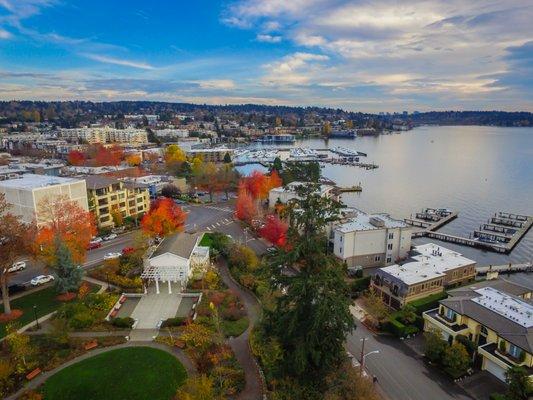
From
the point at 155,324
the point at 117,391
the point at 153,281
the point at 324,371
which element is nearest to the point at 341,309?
the point at 324,371

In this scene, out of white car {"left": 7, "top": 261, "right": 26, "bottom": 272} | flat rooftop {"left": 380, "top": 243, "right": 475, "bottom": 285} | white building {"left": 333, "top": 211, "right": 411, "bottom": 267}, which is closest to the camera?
flat rooftop {"left": 380, "top": 243, "right": 475, "bottom": 285}

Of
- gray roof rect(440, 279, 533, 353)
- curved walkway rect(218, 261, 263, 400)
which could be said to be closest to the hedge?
gray roof rect(440, 279, 533, 353)

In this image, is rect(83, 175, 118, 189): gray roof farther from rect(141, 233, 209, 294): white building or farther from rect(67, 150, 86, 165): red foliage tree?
rect(67, 150, 86, 165): red foliage tree

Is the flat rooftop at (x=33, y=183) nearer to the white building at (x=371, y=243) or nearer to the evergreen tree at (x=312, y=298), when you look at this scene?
the white building at (x=371, y=243)

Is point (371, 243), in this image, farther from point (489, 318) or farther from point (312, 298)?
point (312, 298)

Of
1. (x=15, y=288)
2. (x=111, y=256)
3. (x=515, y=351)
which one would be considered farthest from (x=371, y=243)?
(x=15, y=288)
